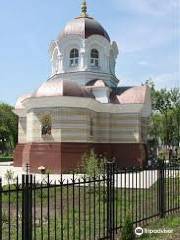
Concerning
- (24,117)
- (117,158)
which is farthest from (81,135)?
(24,117)

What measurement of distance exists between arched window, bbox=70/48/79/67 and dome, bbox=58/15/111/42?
3.80 feet

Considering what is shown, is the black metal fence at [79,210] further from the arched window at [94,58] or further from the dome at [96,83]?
the arched window at [94,58]

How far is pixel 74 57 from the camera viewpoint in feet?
109

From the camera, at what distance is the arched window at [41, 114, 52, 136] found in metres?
26.2

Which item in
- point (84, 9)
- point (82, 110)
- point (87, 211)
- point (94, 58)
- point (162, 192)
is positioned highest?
point (84, 9)

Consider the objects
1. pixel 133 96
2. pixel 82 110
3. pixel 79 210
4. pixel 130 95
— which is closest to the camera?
pixel 79 210

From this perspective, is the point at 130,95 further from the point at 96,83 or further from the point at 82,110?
the point at 82,110

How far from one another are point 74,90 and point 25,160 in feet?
17.0

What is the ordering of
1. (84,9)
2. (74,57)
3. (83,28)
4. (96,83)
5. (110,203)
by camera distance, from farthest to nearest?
(84,9) < (83,28) < (74,57) < (96,83) < (110,203)

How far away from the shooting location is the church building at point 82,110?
1029 inches

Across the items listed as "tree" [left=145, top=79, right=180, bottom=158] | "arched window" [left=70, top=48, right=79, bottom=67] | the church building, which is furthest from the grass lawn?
"tree" [left=145, top=79, right=180, bottom=158]

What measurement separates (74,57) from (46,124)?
27.9 ft

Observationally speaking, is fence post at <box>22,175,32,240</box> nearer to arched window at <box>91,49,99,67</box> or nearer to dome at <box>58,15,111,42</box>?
arched window at <box>91,49,99,67</box>

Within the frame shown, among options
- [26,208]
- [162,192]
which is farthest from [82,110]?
[26,208]
